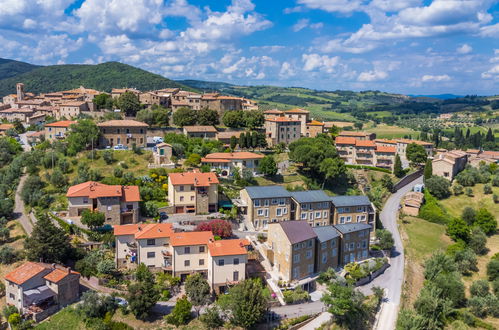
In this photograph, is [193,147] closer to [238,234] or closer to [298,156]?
[298,156]

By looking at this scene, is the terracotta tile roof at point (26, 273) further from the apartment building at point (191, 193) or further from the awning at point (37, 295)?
the apartment building at point (191, 193)

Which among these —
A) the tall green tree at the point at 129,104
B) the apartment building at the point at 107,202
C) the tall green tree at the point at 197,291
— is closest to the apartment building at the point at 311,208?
the tall green tree at the point at 197,291

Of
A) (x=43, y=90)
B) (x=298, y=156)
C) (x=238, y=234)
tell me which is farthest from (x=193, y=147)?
(x=43, y=90)

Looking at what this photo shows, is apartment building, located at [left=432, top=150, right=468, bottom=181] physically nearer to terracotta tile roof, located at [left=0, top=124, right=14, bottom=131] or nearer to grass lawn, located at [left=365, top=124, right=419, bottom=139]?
grass lawn, located at [left=365, top=124, right=419, bottom=139]

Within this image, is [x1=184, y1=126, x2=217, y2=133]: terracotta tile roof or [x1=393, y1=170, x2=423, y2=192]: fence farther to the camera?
[x1=184, y1=126, x2=217, y2=133]: terracotta tile roof

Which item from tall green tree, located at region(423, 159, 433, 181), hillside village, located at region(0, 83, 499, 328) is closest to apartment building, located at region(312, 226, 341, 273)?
hillside village, located at region(0, 83, 499, 328)

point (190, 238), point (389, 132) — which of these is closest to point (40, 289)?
point (190, 238)

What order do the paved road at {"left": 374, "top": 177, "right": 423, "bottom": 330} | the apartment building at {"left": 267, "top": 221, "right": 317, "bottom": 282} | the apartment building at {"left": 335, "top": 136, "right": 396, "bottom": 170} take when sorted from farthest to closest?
the apartment building at {"left": 335, "top": 136, "right": 396, "bottom": 170} < the apartment building at {"left": 267, "top": 221, "right": 317, "bottom": 282} < the paved road at {"left": 374, "top": 177, "right": 423, "bottom": 330}
